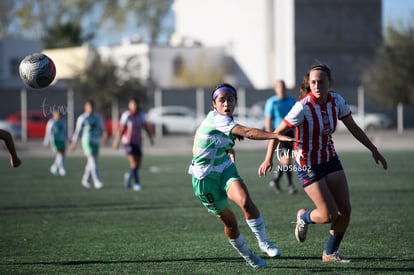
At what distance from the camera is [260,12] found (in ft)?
219

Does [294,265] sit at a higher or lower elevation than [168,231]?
higher

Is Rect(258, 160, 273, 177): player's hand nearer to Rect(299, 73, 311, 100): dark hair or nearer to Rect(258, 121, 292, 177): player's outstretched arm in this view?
Rect(258, 121, 292, 177): player's outstretched arm

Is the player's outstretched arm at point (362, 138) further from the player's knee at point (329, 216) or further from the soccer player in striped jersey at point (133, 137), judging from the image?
the soccer player in striped jersey at point (133, 137)

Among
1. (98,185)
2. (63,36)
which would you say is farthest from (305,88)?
(63,36)

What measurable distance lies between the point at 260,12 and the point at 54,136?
43866 millimetres

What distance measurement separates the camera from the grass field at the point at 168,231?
8.77 metres

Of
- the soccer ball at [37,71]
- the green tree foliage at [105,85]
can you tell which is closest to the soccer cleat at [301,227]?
the soccer ball at [37,71]

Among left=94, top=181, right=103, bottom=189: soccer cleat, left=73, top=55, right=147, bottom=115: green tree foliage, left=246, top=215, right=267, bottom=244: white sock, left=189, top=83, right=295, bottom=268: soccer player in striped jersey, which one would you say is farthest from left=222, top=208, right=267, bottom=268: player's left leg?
left=73, top=55, right=147, bottom=115: green tree foliage

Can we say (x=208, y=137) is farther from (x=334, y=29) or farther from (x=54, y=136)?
(x=334, y=29)

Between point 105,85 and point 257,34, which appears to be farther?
point 257,34

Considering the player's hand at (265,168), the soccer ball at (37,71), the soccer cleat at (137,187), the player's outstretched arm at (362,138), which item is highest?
the soccer ball at (37,71)

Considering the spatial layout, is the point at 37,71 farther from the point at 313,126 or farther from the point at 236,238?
the point at 313,126

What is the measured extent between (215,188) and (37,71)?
280 centimetres

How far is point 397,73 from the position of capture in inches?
1743
